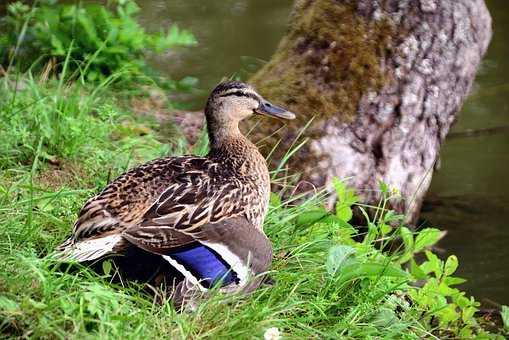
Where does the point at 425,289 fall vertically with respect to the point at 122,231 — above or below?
below

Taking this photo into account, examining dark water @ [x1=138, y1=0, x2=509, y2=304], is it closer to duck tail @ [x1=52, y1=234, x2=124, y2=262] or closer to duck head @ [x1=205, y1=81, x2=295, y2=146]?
duck head @ [x1=205, y1=81, x2=295, y2=146]

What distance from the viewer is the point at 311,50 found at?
249 inches

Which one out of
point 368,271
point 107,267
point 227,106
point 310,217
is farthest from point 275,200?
point 107,267

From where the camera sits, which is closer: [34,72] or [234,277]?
[234,277]

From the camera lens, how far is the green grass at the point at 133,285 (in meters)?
3.78

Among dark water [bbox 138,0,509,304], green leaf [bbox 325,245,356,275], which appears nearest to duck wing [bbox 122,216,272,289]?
green leaf [bbox 325,245,356,275]

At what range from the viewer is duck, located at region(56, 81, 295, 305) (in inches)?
162

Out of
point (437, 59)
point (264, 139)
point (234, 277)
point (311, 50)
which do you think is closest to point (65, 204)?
point (234, 277)

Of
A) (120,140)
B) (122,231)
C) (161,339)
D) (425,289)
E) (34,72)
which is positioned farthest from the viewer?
(34,72)

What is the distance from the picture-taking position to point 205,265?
4145 millimetres

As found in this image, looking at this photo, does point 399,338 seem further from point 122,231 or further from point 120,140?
point 120,140

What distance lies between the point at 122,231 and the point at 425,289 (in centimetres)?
140

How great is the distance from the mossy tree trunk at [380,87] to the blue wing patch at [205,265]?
1896 millimetres

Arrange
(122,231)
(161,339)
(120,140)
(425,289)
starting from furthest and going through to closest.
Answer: (120,140) < (425,289) < (122,231) < (161,339)
